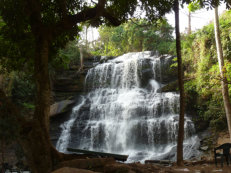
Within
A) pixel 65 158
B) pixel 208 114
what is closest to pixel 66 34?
pixel 65 158

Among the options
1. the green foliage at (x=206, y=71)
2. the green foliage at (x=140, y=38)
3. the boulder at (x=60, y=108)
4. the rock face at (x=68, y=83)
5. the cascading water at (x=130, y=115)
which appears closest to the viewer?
the green foliage at (x=206, y=71)

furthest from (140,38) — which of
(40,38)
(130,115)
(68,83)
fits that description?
(40,38)

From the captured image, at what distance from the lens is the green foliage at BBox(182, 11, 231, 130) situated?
12.1 m

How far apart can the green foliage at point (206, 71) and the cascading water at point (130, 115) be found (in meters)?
1.09

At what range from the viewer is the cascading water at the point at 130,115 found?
12750 millimetres

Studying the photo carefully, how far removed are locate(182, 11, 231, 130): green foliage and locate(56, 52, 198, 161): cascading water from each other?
3.59 ft

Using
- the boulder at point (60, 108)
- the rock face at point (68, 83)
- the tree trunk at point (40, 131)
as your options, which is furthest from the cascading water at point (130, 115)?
the tree trunk at point (40, 131)

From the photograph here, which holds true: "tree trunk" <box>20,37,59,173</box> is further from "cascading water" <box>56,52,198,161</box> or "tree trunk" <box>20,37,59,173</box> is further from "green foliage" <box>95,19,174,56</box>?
"green foliage" <box>95,19,174,56</box>

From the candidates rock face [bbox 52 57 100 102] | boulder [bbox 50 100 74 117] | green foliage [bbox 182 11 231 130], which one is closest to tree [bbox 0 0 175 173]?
green foliage [bbox 182 11 231 130]

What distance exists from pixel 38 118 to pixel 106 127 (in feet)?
32.8

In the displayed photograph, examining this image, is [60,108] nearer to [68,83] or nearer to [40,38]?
[68,83]

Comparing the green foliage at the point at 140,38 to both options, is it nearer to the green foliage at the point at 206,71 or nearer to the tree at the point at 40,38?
the green foliage at the point at 206,71

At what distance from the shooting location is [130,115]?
14.7 metres

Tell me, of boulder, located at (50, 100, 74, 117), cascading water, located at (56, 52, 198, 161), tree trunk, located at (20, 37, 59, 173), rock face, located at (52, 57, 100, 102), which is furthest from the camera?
rock face, located at (52, 57, 100, 102)
